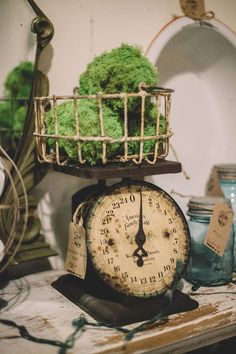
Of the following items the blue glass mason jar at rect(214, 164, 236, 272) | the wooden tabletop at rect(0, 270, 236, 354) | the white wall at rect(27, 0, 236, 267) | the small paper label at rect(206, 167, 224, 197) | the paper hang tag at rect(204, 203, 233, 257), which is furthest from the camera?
the small paper label at rect(206, 167, 224, 197)

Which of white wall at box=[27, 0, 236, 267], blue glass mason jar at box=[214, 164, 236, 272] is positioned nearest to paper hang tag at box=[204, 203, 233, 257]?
blue glass mason jar at box=[214, 164, 236, 272]

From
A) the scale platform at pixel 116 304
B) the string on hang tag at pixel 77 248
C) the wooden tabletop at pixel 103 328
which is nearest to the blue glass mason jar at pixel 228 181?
the wooden tabletop at pixel 103 328

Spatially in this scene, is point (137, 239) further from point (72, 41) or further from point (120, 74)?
point (72, 41)

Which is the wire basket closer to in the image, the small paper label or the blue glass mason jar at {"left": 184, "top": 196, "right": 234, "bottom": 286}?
the blue glass mason jar at {"left": 184, "top": 196, "right": 234, "bottom": 286}

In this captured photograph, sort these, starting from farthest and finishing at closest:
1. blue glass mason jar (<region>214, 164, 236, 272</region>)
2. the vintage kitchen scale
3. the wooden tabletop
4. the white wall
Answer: blue glass mason jar (<region>214, 164, 236, 272</region>) < the white wall < the vintage kitchen scale < the wooden tabletop

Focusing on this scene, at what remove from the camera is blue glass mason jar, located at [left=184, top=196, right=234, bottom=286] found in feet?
4.10

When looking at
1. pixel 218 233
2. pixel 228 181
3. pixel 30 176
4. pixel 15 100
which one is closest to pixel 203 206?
pixel 218 233

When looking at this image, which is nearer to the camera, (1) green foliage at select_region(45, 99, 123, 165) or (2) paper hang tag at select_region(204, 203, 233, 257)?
(1) green foliage at select_region(45, 99, 123, 165)

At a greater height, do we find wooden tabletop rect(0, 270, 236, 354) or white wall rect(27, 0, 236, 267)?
white wall rect(27, 0, 236, 267)

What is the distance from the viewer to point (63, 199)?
4.58ft

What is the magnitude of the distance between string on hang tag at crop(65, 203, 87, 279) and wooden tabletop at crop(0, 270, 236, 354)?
4.1 inches

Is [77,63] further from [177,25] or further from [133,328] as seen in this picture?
[133,328]

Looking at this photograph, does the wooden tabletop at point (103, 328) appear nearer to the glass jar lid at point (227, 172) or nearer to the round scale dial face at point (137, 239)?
the round scale dial face at point (137, 239)

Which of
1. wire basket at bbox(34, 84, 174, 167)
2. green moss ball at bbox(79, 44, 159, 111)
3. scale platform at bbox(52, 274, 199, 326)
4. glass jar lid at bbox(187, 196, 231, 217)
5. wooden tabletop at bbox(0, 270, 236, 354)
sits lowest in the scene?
Answer: wooden tabletop at bbox(0, 270, 236, 354)
